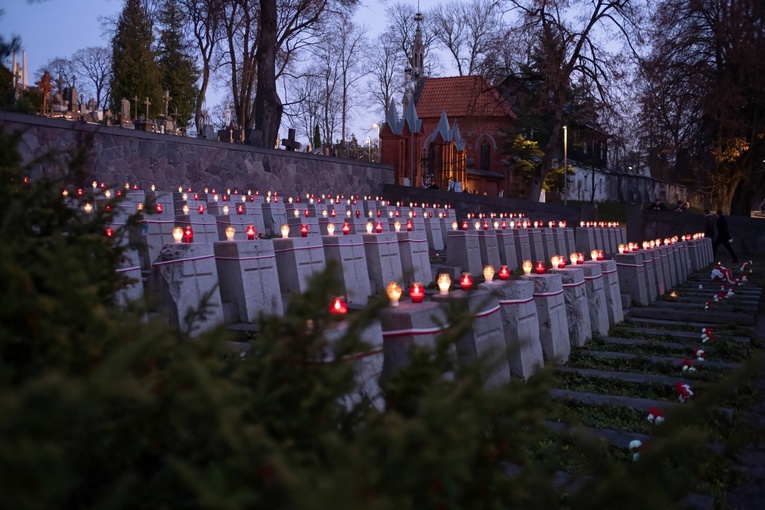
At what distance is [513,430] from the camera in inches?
82.6

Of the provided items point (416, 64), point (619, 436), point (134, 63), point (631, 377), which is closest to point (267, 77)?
point (134, 63)

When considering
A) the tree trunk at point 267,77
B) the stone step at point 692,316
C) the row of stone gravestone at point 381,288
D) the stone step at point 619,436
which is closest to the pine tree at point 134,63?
the tree trunk at point 267,77

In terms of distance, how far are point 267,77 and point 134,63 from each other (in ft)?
56.3

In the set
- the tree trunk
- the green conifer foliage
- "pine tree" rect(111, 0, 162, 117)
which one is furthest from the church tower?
the green conifer foliage

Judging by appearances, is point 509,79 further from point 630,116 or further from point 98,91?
point 98,91

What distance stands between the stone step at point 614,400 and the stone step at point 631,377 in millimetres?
625

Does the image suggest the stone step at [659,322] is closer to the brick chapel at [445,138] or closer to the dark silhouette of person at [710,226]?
the dark silhouette of person at [710,226]

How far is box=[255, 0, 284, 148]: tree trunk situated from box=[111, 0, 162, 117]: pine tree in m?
12.7

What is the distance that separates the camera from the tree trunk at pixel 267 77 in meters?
25.6

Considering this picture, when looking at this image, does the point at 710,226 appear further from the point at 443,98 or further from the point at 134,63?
the point at 443,98

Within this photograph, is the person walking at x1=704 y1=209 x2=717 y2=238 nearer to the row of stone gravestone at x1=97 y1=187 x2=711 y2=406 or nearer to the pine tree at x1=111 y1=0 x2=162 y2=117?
the row of stone gravestone at x1=97 y1=187 x2=711 y2=406

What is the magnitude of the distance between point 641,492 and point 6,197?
1.93 meters

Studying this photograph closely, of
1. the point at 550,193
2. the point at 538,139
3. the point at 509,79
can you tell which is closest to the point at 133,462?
the point at 509,79

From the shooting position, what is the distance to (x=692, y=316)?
10391 millimetres
